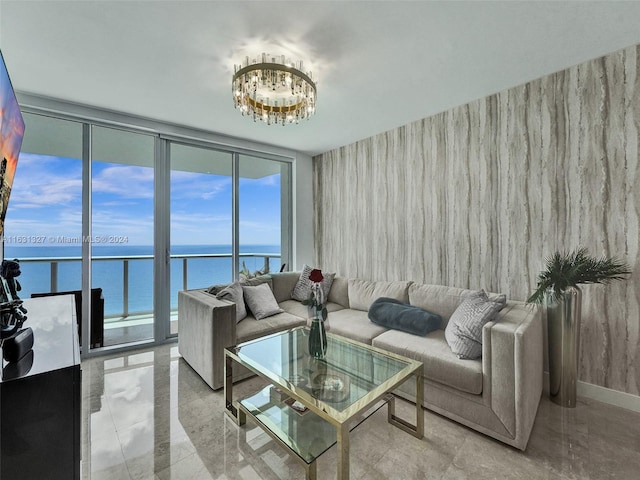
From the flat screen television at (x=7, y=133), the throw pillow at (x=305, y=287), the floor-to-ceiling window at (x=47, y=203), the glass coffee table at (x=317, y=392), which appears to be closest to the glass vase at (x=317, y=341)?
the glass coffee table at (x=317, y=392)

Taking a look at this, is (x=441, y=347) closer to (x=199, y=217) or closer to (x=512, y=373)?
(x=512, y=373)

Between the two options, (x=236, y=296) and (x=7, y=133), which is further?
(x=236, y=296)

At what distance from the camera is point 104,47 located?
2.00 meters

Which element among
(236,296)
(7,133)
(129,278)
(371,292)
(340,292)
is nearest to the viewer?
(7,133)

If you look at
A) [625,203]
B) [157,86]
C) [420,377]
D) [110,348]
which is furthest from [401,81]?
[110,348]

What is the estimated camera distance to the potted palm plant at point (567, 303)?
6.48ft

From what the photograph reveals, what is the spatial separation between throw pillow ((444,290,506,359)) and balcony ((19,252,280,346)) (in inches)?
117

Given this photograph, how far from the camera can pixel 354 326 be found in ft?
8.95

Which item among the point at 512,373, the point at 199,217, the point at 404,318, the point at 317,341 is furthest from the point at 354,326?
the point at 199,217

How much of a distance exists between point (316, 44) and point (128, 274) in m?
3.72

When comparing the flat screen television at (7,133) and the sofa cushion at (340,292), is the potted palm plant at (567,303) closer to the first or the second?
the sofa cushion at (340,292)

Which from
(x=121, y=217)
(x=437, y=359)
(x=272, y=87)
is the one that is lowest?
(x=437, y=359)

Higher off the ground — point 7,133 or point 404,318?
point 7,133

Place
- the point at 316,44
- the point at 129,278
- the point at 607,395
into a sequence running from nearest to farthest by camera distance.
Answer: the point at 316,44 → the point at 607,395 → the point at 129,278
